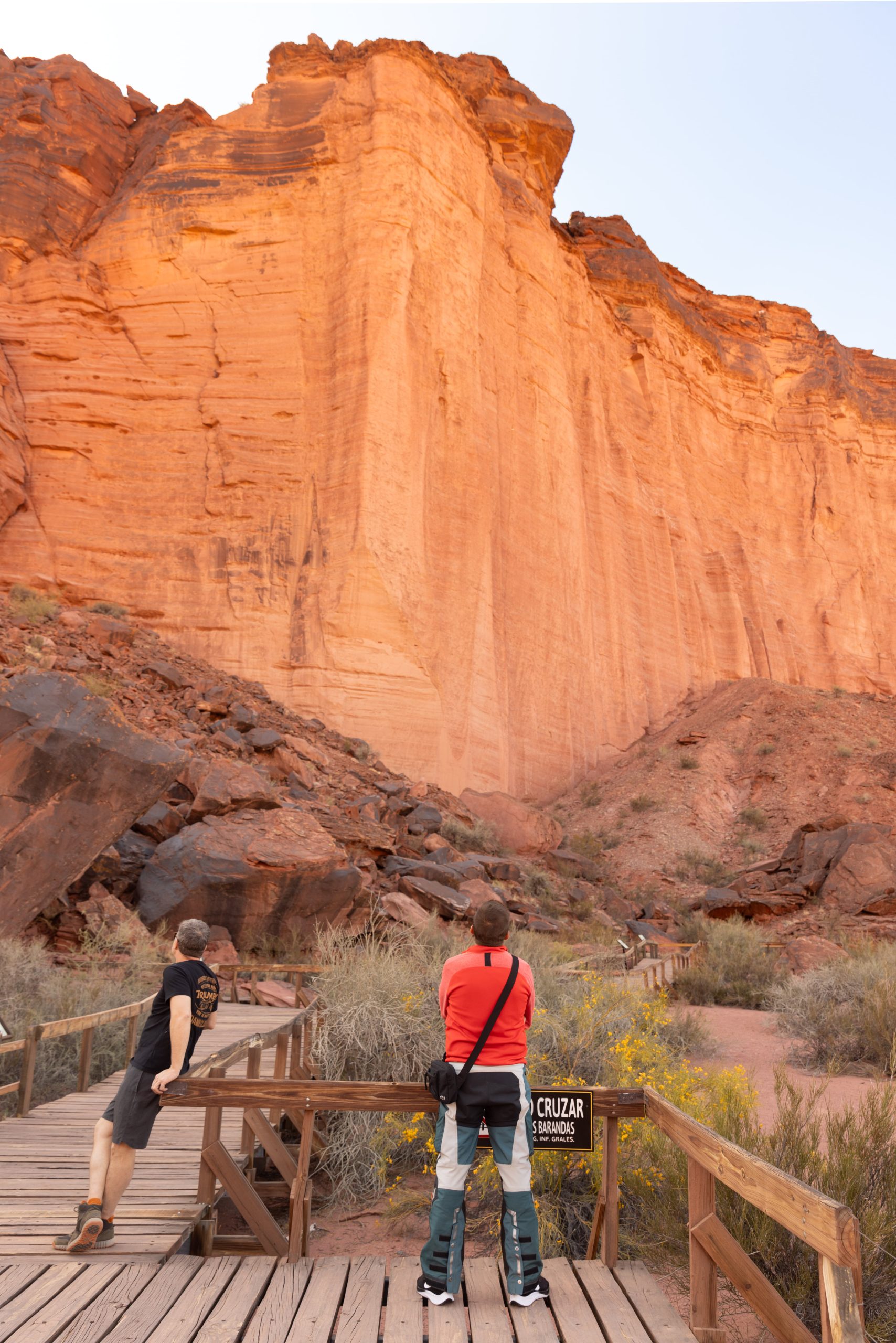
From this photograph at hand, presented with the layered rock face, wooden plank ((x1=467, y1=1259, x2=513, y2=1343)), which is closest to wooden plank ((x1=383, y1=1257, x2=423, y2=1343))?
wooden plank ((x1=467, y1=1259, x2=513, y2=1343))

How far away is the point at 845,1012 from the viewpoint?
395 inches

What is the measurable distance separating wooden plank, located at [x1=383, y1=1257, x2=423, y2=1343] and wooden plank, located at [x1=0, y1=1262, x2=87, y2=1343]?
4.02ft

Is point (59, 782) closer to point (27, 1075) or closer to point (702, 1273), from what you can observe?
point (27, 1075)

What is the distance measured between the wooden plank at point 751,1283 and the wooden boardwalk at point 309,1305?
1.16ft

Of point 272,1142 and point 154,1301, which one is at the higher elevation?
point 272,1142

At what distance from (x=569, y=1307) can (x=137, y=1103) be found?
1906 millimetres

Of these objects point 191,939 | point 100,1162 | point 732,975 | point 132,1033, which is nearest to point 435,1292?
point 100,1162

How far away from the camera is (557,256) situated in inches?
1282

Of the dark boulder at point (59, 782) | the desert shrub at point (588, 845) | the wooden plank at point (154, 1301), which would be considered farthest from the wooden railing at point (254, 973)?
the desert shrub at point (588, 845)

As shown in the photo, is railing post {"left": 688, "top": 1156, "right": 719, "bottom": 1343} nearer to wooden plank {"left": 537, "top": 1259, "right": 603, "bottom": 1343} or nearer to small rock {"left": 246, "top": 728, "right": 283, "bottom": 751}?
wooden plank {"left": 537, "top": 1259, "right": 603, "bottom": 1343}

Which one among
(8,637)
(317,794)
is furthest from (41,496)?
(317,794)

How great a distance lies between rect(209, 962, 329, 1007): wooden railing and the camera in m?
9.72

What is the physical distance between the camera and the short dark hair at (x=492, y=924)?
376 cm

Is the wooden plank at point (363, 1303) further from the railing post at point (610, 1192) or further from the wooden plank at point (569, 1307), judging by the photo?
the railing post at point (610, 1192)
